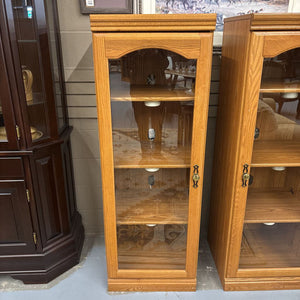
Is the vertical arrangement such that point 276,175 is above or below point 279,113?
below

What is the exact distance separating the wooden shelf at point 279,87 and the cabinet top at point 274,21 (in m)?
0.20

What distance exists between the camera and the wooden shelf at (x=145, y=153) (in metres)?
1.18

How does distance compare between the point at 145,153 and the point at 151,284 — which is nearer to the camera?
the point at 145,153

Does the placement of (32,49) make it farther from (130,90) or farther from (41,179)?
(41,179)

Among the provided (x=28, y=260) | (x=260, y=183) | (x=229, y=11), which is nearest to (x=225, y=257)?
(x=260, y=183)

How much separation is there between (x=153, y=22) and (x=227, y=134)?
0.57 m

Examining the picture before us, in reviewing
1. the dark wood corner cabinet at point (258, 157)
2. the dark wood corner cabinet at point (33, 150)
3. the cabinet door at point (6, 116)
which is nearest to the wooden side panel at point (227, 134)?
the dark wood corner cabinet at point (258, 157)

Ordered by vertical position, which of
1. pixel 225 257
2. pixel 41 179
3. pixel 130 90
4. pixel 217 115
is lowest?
pixel 225 257

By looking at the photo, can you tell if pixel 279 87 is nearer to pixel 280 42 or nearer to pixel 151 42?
pixel 280 42

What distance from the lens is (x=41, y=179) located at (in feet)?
4.16

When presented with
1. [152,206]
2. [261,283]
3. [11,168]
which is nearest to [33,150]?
[11,168]

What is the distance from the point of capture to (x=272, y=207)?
1334 mm

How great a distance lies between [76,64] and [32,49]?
0.29m

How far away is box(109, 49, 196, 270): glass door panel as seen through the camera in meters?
1.09
